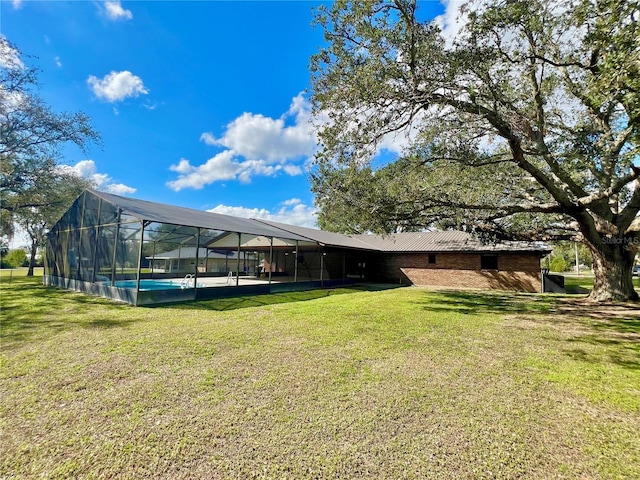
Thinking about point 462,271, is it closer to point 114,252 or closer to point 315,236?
point 315,236

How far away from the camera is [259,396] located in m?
3.23

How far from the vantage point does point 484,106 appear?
269 inches

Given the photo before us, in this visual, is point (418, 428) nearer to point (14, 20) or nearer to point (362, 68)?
point (362, 68)

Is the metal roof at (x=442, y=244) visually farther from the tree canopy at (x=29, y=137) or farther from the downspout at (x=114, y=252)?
the tree canopy at (x=29, y=137)

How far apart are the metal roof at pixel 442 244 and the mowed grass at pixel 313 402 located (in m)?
9.90

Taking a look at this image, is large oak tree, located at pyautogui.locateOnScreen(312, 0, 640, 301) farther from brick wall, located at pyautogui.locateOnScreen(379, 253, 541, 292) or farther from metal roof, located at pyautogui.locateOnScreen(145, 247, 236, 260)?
metal roof, located at pyautogui.locateOnScreen(145, 247, 236, 260)

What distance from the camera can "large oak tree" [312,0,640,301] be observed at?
6004 mm

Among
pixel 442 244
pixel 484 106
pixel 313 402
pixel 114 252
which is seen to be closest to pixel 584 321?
pixel 484 106

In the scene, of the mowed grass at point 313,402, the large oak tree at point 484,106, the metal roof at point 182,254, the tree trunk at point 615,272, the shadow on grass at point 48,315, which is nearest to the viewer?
the mowed grass at point 313,402

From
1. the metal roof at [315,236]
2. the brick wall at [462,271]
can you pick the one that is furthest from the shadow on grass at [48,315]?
the brick wall at [462,271]

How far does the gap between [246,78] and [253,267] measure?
1130cm

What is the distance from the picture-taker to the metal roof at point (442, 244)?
15.5 m

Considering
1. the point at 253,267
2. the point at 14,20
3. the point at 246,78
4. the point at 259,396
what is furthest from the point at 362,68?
the point at 253,267

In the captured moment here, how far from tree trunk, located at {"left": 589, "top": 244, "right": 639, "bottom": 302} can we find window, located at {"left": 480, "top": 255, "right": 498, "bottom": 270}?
18.7ft
